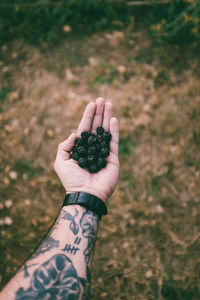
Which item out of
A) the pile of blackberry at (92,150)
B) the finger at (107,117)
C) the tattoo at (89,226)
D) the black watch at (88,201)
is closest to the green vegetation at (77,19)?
the finger at (107,117)

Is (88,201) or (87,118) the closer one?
(88,201)

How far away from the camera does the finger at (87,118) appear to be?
2.81 m

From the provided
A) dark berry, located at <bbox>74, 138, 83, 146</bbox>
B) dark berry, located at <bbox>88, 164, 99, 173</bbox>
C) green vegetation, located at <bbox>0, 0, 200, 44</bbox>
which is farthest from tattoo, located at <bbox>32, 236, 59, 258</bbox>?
green vegetation, located at <bbox>0, 0, 200, 44</bbox>

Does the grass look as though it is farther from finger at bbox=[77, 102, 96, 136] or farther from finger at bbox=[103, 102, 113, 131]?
finger at bbox=[103, 102, 113, 131]

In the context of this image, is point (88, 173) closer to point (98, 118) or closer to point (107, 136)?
point (107, 136)

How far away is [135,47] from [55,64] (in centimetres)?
143

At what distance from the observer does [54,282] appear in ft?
6.20

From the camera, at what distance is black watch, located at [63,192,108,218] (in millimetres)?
2287

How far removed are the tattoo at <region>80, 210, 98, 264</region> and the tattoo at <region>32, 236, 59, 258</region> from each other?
0.88 feet

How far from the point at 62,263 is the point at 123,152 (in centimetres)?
216

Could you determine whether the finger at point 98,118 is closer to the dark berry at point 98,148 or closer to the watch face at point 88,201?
the dark berry at point 98,148

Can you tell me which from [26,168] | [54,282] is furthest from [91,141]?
[26,168]

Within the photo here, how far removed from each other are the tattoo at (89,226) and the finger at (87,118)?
937mm

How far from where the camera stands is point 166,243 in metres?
3.39
